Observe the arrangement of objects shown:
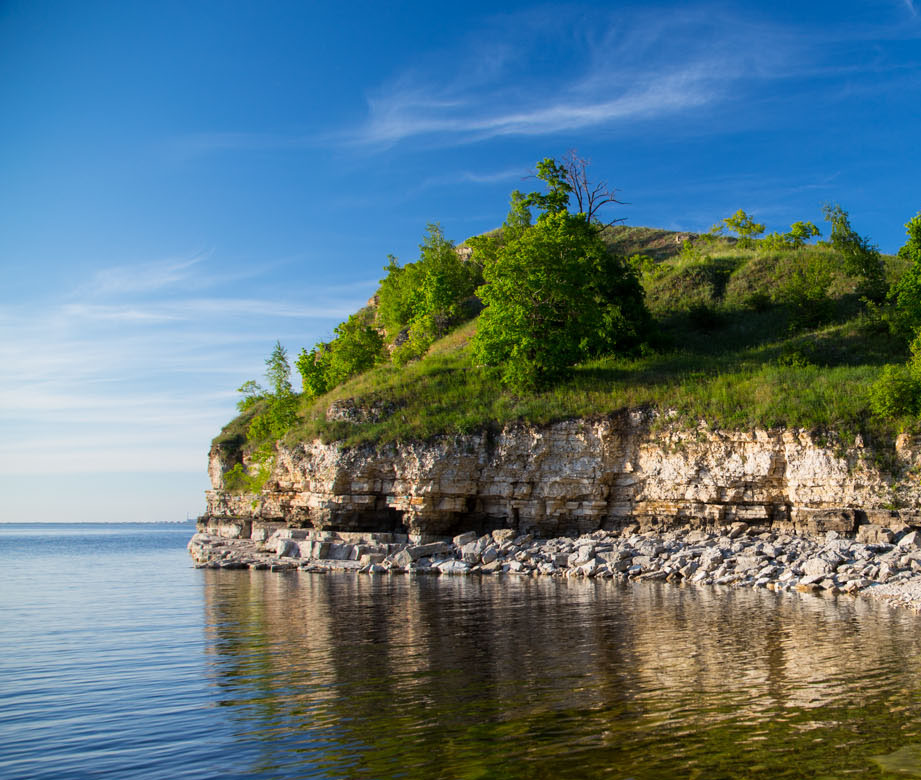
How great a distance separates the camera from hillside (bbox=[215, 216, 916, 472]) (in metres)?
32.1

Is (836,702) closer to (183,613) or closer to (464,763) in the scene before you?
(464,763)

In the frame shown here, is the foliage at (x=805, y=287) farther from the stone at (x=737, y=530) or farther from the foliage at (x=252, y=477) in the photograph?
the foliage at (x=252, y=477)

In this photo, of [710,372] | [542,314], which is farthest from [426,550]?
[710,372]

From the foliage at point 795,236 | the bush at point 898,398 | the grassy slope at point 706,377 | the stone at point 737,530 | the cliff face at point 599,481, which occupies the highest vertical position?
the foliage at point 795,236

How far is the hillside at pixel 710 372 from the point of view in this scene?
32.1 m

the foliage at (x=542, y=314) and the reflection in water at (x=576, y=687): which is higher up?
the foliage at (x=542, y=314)

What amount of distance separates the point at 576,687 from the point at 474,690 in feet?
5.31

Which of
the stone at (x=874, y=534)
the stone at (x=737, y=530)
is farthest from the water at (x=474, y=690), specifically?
the stone at (x=737, y=530)

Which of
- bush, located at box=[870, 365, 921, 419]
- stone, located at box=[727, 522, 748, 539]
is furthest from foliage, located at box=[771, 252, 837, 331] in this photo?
stone, located at box=[727, 522, 748, 539]

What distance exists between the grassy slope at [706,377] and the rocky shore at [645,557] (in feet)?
18.2

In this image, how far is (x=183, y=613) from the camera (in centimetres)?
2066

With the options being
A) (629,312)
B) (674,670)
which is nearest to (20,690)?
(674,670)

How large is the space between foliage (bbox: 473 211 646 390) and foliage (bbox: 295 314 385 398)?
25411 mm

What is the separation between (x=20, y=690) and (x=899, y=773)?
13.2 m
